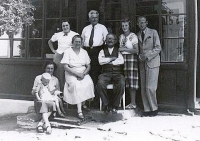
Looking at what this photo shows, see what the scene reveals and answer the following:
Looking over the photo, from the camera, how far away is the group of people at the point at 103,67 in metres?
5.38

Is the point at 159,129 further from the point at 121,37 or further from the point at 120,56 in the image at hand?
the point at 121,37

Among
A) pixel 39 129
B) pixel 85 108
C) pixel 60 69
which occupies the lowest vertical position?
pixel 39 129

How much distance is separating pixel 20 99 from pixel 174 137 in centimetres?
392

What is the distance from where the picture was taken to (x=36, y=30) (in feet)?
22.6

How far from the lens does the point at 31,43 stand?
695 centimetres

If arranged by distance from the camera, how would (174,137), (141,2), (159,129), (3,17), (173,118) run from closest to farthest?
(174,137) < (159,129) < (3,17) < (173,118) < (141,2)

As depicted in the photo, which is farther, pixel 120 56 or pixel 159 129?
pixel 120 56

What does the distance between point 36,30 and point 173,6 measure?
3.07 metres

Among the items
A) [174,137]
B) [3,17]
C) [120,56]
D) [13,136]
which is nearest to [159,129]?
[174,137]

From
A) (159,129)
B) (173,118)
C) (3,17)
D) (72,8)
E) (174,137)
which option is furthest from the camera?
(72,8)

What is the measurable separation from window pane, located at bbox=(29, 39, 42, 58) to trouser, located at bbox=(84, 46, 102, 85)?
1.40 meters

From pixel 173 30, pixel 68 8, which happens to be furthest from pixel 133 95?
pixel 68 8

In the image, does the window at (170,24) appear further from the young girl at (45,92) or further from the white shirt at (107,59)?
the young girl at (45,92)

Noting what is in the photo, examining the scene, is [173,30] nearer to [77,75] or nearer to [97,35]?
[97,35]
